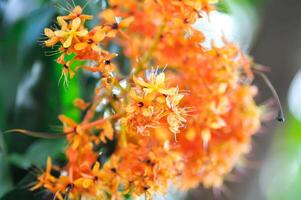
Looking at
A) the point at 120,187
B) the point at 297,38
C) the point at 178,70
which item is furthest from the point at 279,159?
the point at 120,187

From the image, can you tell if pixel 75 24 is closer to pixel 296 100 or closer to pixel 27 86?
pixel 27 86

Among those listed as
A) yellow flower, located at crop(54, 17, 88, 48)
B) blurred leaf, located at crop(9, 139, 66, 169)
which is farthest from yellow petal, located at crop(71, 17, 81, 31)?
blurred leaf, located at crop(9, 139, 66, 169)

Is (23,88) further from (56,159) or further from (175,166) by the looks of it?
(175,166)

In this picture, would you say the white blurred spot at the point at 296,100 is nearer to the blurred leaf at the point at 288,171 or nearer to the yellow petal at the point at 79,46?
the blurred leaf at the point at 288,171

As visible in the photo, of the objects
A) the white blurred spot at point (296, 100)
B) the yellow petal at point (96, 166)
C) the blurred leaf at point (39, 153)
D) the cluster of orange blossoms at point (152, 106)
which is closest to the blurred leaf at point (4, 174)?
the blurred leaf at point (39, 153)

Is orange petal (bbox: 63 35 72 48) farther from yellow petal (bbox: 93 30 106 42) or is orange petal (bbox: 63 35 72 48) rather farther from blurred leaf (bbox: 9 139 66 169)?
blurred leaf (bbox: 9 139 66 169)
